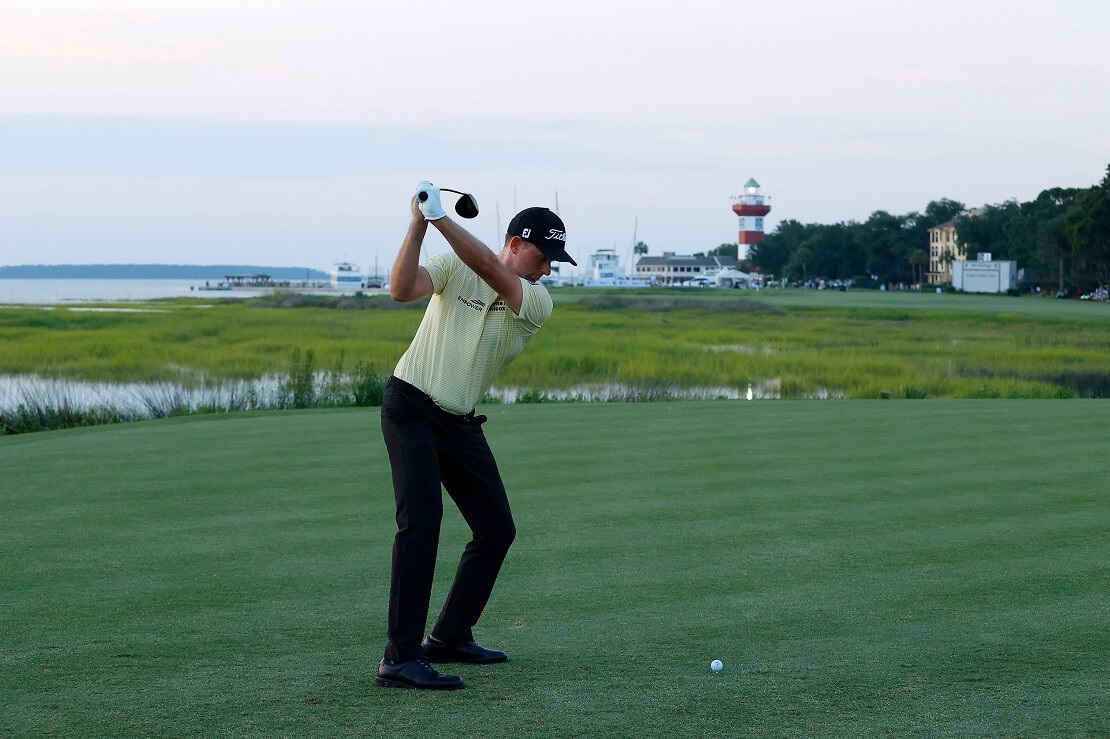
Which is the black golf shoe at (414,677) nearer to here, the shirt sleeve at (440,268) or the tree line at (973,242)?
the shirt sleeve at (440,268)

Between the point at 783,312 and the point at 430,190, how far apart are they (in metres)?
Result: 60.2

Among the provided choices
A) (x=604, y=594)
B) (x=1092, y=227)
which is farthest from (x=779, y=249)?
(x=604, y=594)

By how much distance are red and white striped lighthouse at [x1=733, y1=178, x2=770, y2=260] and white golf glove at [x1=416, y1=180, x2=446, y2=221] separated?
7475 inches

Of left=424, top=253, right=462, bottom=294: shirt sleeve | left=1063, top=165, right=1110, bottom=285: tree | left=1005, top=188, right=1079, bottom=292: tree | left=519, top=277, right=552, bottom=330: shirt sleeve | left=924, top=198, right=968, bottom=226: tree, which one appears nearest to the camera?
left=424, top=253, right=462, bottom=294: shirt sleeve

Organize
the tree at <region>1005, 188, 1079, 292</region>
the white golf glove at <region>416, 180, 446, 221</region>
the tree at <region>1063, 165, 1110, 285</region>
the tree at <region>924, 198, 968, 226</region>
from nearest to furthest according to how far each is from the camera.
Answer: the white golf glove at <region>416, 180, 446, 221</region>, the tree at <region>1063, 165, 1110, 285</region>, the tree at <region>1005, 188, 1079, 292</region>, the tree at <region>924, 198, 968, 226</region>

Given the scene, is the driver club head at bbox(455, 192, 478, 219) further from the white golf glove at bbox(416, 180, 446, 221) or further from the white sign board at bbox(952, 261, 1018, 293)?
the white sign board at bbox(952, 261, 1018, 293)

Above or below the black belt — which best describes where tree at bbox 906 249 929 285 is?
above

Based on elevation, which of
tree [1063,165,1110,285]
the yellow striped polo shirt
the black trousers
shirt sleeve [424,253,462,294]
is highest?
tree [1063,165,1110,285]

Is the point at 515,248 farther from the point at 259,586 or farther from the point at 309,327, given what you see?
the point at 309,327

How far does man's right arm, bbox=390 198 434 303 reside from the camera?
4734mm

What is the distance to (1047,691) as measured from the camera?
4.97 meters

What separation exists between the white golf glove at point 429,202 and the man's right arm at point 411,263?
74mm

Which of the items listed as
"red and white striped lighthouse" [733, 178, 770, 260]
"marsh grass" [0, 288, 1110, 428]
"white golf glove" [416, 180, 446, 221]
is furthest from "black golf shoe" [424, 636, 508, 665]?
"red and white striped lighthouse" [733, 178, 770, 260]

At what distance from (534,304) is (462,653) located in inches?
56.8
